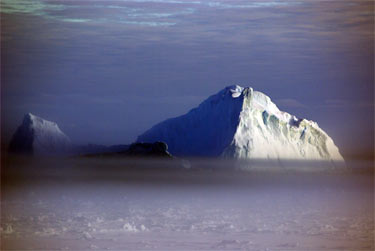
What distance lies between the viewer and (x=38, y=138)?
17797mm

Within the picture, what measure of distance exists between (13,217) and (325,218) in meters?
4.66

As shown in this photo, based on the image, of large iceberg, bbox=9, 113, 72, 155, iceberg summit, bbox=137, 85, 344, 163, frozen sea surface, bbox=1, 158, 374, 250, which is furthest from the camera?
iceberg summit, bbox=137, 85, 344, 163

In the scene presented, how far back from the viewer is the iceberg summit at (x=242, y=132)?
1778 centimetres

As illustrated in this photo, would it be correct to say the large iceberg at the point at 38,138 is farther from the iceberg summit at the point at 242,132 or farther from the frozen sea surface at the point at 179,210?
the iceberg summit at the point at 242,132

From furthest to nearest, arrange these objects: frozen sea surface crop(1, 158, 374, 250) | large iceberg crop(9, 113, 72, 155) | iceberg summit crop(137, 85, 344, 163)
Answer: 1. iceberg summit crop(137, 85, 344, 163)
2. large iceberg crop(9, 113, 72, 155)
3. frozen sea surface crop(1, 158, 374, 250)

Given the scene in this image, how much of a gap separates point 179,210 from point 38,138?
6048 millimetres

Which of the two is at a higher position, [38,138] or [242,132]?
[242,132]

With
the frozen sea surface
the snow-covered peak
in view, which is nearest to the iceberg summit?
the snow-covered peak

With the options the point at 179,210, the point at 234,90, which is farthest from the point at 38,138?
the point at 179,210

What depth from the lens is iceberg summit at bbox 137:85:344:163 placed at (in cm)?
1778

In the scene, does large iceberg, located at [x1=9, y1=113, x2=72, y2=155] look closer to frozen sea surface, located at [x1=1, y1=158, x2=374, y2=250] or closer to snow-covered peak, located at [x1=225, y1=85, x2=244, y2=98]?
frozen sea surface, located at [x1=1, y1=158, x2=374, y2=250]

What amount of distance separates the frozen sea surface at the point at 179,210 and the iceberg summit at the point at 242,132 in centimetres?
61

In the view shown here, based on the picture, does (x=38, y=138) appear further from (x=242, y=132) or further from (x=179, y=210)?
(x=179, y=210)

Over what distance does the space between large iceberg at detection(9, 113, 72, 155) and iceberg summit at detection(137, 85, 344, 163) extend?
1.87 meters
